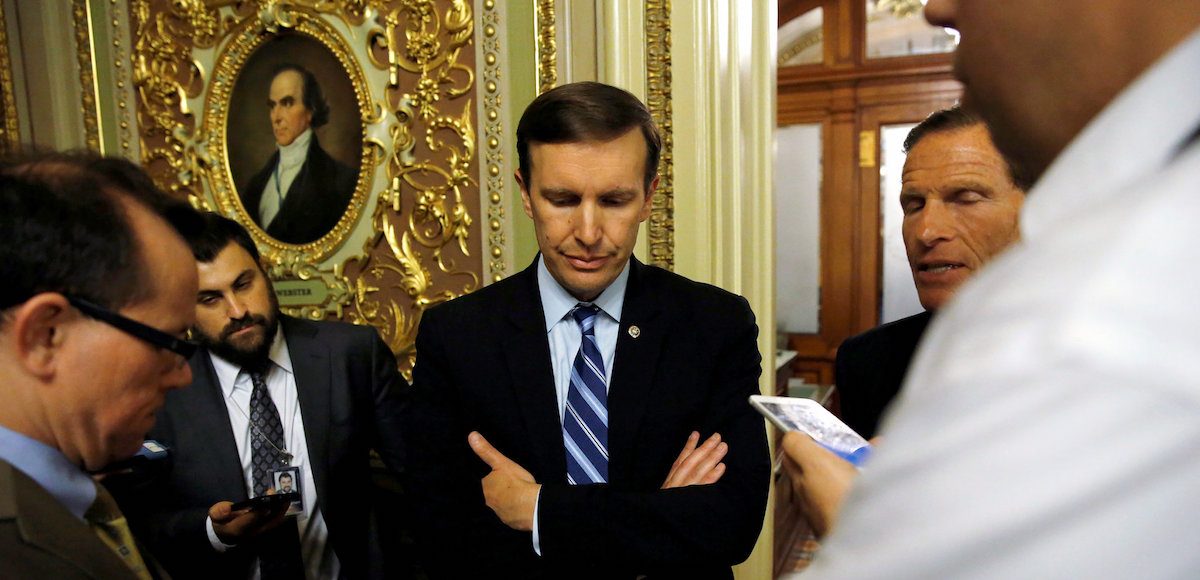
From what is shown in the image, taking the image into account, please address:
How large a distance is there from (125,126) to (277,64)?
1.05 m

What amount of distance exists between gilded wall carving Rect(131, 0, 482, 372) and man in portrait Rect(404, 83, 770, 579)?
48.8 inches

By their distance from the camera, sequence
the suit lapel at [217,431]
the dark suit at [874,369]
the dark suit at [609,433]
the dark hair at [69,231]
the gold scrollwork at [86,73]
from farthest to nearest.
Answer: the gold scrollwork at [86,73], the suit lapel at [217,431], the dark suit at [874,369], the dark suit at [609,433], the dark hair at [69,231]

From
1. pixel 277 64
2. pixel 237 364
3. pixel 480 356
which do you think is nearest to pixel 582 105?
pixel 480 356

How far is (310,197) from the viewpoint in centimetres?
347

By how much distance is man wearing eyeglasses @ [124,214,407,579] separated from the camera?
2242 millimetres

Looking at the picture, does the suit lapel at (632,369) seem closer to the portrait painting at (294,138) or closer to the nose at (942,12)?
the nose at (942,12)

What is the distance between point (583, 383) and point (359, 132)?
79.2 inches

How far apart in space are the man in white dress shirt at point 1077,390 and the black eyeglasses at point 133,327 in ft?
3.98

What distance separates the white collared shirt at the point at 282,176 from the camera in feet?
11.4

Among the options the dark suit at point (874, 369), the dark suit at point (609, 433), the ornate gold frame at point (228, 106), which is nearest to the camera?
the dark suit at point (609, 433)

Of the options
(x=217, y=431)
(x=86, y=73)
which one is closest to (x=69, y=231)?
(x=217, y=431)

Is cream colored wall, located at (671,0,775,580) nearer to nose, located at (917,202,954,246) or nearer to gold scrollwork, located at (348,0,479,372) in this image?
gold scrollwork, located at (348,0,479,372)

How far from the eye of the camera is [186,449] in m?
2.33

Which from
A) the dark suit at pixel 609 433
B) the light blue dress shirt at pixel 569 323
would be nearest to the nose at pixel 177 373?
the dark suit at pixel 609 433
